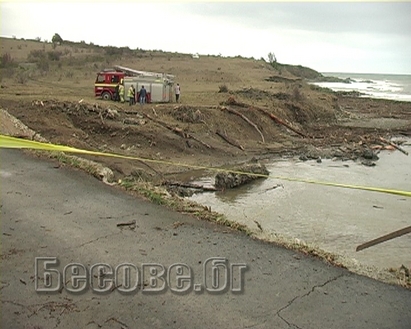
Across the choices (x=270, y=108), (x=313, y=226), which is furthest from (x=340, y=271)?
(x=270, y=108)

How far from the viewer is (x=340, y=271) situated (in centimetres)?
630

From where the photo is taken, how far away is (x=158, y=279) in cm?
579

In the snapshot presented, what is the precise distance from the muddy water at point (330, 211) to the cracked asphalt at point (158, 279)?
3.02 meters

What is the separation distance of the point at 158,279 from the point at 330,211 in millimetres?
8376

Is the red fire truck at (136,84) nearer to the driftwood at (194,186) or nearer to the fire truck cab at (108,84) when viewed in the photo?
the fire truck cab at (108,84)

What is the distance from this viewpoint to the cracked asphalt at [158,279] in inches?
195

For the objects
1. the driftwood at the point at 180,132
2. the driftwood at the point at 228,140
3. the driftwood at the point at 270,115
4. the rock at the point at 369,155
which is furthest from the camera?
the driftwood at the point at 270,115

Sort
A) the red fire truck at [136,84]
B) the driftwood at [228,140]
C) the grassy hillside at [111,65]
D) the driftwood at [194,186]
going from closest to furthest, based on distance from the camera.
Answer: the driftwood at [194,186]
the driftwood at [228,140]
the red fire truck at [136,84]
the grassy hillside at [111,65]

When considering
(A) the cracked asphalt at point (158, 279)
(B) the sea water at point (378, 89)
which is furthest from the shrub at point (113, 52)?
(A) the cracked asphalt at point (158, 279)

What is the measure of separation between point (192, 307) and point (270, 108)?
86.2ft

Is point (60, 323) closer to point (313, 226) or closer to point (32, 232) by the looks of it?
point (32, 232)

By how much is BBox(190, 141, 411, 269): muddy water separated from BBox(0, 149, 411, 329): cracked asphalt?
9.92 ft

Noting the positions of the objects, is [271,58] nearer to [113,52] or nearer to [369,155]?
[113,52]

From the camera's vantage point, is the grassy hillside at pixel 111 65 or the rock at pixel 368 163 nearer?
the rock at pixel 368 163
